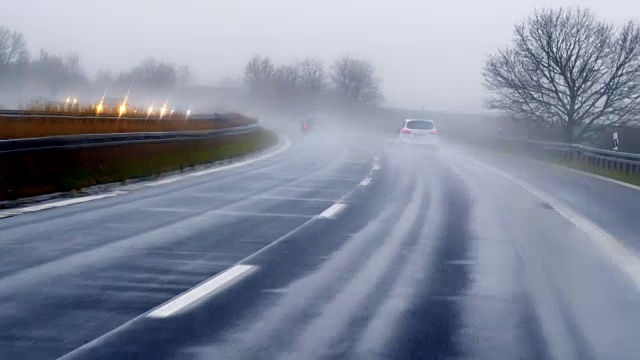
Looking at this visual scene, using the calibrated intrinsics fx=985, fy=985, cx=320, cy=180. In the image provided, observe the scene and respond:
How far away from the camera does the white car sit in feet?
145

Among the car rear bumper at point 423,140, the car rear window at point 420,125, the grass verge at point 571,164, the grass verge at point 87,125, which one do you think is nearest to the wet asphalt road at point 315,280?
the grass verge at point 87,125

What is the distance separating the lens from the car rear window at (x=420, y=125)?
1761 inches

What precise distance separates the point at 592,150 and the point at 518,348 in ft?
101

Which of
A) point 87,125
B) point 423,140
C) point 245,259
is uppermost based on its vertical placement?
point 87,125

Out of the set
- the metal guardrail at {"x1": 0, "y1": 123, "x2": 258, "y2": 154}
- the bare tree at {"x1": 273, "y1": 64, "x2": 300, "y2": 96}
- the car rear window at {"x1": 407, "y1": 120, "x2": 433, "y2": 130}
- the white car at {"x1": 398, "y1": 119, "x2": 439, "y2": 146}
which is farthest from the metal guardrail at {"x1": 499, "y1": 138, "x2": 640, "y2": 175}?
the bare tree at {"x1": 273, "y1": 64, "x2": 300, "y2": 96}

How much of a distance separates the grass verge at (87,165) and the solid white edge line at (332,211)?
4921mm

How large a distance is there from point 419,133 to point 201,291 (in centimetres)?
3649

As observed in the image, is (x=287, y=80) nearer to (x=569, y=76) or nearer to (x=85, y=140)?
(x=569, y=76)

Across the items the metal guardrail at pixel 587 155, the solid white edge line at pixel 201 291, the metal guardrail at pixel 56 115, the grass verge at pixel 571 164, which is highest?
Answer: the metal guardrail at pixel 56 115

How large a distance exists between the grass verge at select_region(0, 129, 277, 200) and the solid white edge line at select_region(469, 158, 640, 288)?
8740 millimetres

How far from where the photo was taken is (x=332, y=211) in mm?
15531

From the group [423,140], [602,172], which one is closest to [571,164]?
[602,172]

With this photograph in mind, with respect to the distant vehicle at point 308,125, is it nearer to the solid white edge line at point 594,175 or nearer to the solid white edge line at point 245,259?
the solid white edge line at point 594,175

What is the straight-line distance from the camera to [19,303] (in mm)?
7625
